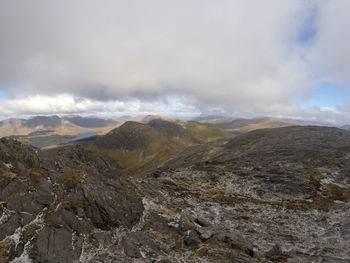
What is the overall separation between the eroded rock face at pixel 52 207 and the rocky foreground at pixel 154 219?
0.07 metres

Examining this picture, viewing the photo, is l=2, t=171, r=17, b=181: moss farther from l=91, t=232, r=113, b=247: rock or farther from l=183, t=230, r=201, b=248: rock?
l=183, t=230, r=201, b=248: rock

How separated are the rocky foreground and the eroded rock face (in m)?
0.07

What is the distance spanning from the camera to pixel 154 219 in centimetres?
2223

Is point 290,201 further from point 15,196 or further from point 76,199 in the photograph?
point 15,196

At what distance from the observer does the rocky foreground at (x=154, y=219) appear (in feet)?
50.5

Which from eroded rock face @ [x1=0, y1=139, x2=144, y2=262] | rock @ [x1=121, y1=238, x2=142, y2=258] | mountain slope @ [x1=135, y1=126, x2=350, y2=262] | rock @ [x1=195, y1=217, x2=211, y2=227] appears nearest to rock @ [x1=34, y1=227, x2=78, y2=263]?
eroded rock face @ [x1=0, y1=139, x2=144, y2=262]

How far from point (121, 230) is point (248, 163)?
40.5 meters

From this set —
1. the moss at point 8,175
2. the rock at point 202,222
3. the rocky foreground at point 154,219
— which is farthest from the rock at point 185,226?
the moss at point 8,175

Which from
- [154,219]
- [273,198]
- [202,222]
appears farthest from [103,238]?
[273,198]

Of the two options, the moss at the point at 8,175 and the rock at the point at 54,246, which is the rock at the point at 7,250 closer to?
the rock at the point at 54,246

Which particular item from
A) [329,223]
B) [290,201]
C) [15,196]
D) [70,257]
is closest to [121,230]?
[70,257]

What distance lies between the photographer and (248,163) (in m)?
50.3

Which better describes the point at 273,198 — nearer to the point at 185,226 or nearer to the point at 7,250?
the point at 185,226

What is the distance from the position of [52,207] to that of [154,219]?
1094 centimetres
